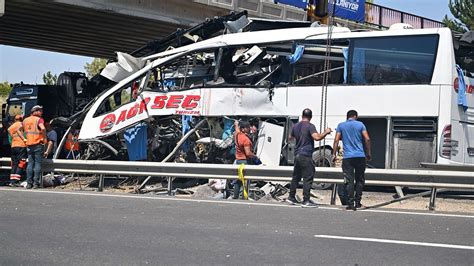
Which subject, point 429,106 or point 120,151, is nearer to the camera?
point 429,106

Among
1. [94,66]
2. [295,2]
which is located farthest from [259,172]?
[94,66]

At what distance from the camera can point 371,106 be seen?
1262 cm

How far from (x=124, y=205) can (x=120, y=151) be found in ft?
13.8

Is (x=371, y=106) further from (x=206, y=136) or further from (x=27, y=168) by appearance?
(x=27, y=168)

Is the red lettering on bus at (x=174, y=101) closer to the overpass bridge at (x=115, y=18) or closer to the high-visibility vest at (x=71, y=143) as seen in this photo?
the high-visibility vest at (x=71, y=143)

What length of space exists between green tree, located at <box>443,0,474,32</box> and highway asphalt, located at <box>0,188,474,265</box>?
29983 mm

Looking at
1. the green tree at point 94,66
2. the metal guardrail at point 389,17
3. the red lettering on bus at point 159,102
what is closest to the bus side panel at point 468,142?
the red lettering on bus at point 159,102

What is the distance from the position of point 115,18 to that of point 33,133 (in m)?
11.7

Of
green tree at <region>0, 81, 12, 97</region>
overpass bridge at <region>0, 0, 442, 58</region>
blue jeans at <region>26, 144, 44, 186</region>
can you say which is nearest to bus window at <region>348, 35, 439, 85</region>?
blue jeans at <region>26, 144, 44, 186</region>

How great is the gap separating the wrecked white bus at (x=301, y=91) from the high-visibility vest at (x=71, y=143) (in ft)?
1.97

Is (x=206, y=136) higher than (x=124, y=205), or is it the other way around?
(x=206, y=136)

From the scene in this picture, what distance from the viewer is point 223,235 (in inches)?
306

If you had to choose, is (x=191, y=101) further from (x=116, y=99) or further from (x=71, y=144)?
(x=71, y=144)

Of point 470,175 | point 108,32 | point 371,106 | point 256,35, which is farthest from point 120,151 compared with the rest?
point 108,32
